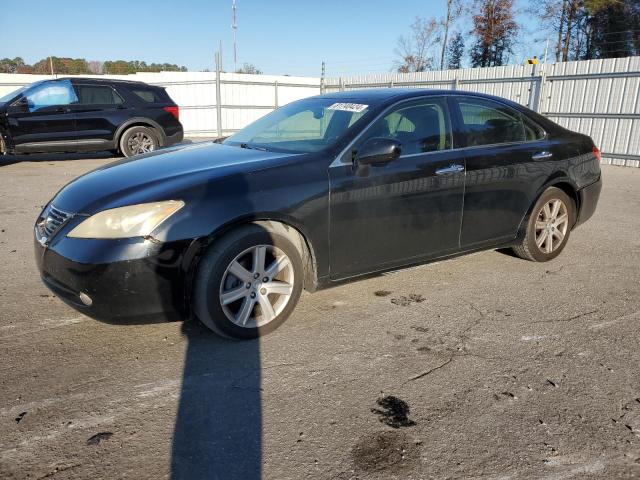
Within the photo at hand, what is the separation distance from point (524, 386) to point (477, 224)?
1713 mm

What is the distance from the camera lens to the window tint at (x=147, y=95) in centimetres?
1130

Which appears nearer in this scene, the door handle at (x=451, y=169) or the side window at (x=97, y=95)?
the door handle at (x=451, y=169)

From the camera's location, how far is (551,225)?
4.75 meters

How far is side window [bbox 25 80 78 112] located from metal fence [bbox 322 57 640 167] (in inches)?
451

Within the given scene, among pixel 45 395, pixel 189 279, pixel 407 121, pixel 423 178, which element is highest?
pixel 407 121

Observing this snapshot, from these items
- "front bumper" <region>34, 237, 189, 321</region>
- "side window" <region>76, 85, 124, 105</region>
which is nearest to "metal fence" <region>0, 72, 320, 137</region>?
"side window" <region>76, 85, 124, 105</region>

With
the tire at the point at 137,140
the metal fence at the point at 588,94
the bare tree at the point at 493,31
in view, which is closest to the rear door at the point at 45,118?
the tire at the point at 137,140

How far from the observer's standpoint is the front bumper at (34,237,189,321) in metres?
2.78

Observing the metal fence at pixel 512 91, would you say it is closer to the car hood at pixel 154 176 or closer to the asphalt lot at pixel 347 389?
the asphalt lot at pixel 347 389

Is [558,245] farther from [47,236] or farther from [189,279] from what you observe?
[47,236]

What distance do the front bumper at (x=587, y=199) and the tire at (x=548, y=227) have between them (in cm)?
10

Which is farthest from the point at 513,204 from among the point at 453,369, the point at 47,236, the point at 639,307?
the point at 47,236

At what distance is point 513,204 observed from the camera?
434 cm

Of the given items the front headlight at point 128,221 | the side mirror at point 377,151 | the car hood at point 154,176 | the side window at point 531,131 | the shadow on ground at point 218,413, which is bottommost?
the shadow on ground at point 218,413
